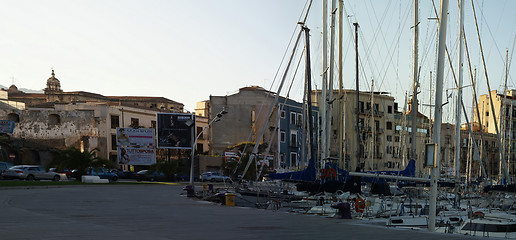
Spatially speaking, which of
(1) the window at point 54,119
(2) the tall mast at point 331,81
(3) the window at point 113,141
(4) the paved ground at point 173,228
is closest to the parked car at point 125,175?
(3) the window at point 113,141

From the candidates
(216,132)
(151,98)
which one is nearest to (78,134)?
(216,132)

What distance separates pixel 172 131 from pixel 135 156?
5.77m

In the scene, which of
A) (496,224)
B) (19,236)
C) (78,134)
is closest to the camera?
(19,236)

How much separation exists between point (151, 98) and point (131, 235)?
334 feet

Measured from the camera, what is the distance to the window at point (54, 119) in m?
75.1

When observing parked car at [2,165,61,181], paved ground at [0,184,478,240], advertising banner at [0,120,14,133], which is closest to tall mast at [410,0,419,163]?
paved ground at [0,184,478,240]

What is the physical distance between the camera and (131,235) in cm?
1173

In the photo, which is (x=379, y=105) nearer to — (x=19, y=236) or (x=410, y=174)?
(x=410, y=174)

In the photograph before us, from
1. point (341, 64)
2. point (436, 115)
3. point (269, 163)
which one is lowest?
point (269, 163)

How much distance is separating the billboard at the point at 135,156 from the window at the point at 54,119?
1215 centimetres

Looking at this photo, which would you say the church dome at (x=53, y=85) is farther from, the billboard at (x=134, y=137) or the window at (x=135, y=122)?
the billboard at (x=134, y=137)

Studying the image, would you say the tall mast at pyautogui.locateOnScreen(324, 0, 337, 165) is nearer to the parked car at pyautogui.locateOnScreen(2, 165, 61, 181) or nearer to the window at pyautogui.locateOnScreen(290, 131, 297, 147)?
the parked car at pyautogui.locateOnScreen(2, 165, 61, 181)

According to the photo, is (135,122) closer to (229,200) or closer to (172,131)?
(172,131)

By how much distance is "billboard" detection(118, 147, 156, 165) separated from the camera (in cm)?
6912
